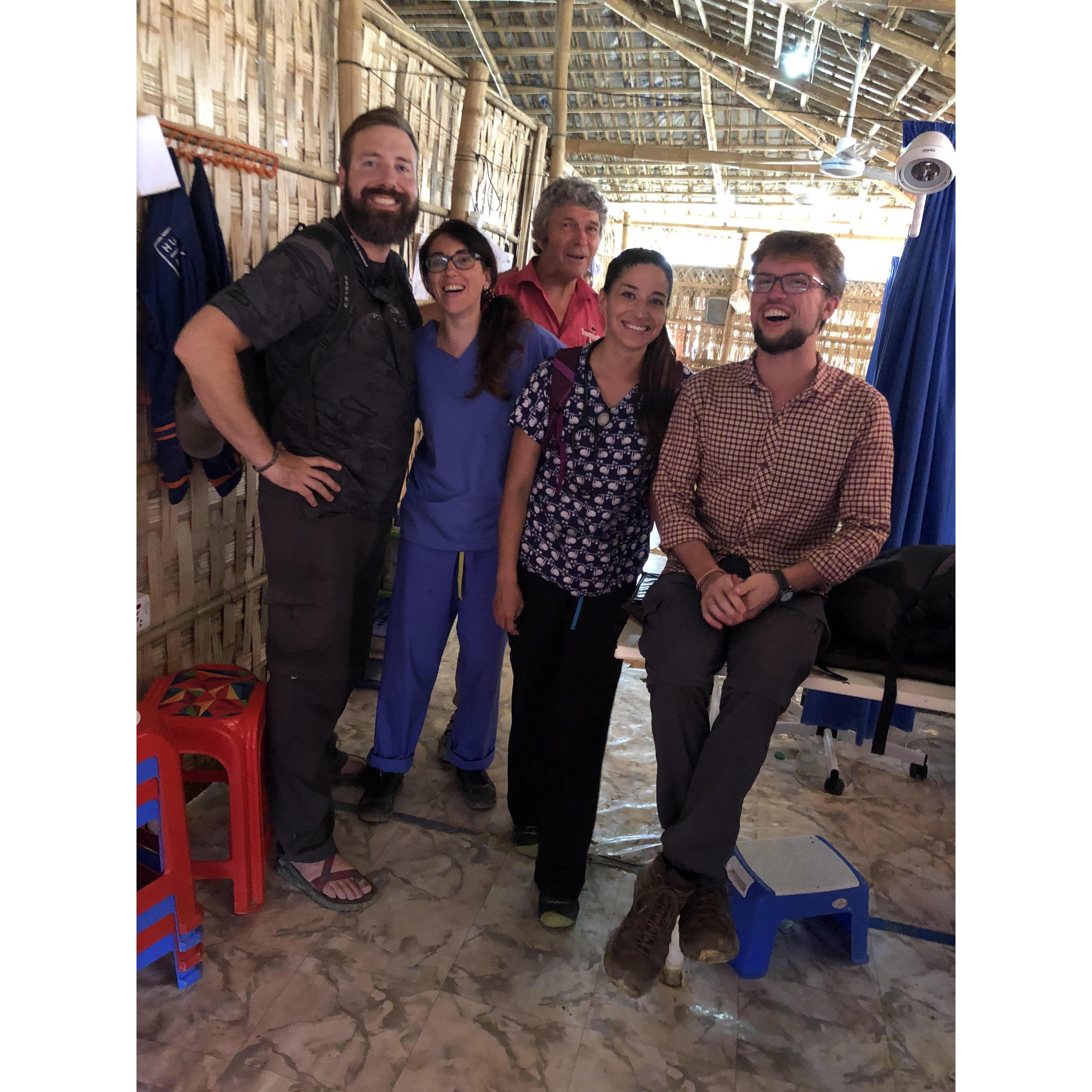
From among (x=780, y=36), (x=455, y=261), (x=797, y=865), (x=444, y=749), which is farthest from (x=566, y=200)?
(x=780, y=36)

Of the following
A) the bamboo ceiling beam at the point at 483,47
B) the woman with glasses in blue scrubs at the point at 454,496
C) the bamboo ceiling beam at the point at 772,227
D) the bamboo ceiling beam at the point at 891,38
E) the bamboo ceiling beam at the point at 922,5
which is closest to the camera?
the woman with glasses in blue scrubs at the point at 454,496

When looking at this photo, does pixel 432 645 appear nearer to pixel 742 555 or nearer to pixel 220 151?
pixel 742 555

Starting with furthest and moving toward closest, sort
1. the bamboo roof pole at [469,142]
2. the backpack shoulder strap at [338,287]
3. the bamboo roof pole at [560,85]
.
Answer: the bamboo roof pole at [560,85], the bamboo roof pole at [469,142], the backpack shoulder strap at [338,287]

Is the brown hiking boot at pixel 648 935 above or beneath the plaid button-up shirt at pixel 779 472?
beneath

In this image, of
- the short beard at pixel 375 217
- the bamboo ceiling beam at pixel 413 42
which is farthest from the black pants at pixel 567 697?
the bamboo ceiling beam at pixel 413 42

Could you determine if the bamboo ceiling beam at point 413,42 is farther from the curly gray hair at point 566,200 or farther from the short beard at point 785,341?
the short beard at point 785,341

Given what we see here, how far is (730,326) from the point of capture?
33.7ft

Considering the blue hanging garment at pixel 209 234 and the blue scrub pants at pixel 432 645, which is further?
the blue scrub pants at pixel 432 645

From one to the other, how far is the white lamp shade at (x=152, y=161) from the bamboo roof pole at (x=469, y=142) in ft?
6.49

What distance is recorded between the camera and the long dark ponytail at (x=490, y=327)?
216cm

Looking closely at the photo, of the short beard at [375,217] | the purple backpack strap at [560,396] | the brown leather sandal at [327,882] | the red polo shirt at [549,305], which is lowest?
the brown leather sandal at [327,882]

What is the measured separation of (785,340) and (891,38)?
3809mm

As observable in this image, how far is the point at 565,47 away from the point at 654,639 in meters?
4.35
